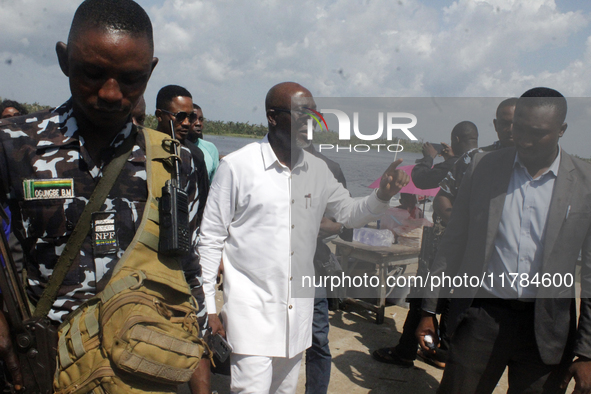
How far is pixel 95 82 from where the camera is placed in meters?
1.22

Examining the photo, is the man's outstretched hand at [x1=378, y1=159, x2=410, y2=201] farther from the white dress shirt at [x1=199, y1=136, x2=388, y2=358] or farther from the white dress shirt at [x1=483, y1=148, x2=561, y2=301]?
the white dress shirt at [x1=483, y1=148, x2=561, y2=301]

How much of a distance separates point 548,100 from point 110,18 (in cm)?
189

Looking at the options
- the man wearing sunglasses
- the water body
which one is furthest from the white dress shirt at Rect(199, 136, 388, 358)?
the man wearing sunglasses

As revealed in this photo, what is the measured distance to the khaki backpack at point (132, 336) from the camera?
1081 mm

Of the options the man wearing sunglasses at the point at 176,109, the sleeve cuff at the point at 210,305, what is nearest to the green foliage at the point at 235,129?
the man wearing sunglasses at the point at 176,109

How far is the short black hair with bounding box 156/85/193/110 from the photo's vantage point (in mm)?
3938

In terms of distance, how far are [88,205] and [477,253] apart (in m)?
1.81

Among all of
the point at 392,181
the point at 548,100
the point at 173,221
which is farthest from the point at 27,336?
the point at 548,100

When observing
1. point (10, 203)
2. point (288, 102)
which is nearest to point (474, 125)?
point (288, 102)

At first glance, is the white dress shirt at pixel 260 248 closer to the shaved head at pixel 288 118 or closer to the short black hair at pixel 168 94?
the shaved head at pixel 288 118

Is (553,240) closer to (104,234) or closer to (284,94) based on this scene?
(284,94)

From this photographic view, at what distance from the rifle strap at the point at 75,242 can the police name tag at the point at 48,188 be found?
67mm

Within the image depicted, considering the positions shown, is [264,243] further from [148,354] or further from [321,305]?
[148,354]

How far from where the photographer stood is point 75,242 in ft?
4.04
